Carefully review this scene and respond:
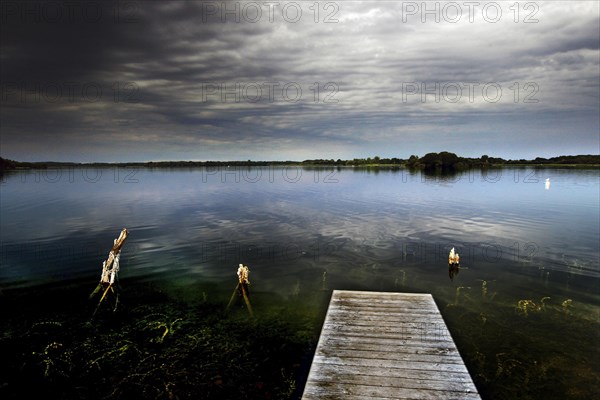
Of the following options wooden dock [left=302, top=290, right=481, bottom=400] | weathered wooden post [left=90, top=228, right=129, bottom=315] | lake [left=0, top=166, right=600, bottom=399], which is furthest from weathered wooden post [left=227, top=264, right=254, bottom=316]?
wooden dock [left=302, top=290, right=481, bottom=400]

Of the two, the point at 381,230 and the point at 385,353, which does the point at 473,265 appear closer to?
the point at 381,230

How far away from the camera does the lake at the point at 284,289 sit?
11227 mm

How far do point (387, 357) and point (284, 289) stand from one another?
9895 mm

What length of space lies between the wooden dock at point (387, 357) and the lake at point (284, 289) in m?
1.87

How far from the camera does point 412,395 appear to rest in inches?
317

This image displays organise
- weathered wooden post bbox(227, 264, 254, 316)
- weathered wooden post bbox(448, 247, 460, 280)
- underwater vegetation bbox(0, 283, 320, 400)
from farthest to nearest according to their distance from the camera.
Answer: weathered wooden post bbox(448, 247, 460, 280), weathered wooden post bbox(227, 264, 254, 316), underwater vegetation bbox(0, 283, 320, 400)

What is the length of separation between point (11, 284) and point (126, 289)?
271 inches

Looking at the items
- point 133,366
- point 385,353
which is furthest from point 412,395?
point 133,366

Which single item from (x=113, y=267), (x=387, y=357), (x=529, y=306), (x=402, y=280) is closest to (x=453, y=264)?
(x=402, y=280)

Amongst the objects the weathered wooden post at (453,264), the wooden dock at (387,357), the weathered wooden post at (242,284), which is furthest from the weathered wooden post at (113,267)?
the weathered wooden post at (453,264)

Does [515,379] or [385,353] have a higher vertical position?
[385,353]

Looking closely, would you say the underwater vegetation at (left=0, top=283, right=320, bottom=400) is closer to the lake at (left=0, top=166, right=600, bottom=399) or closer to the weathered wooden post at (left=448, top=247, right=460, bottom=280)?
the lake at (left=0, top=166, right=600, bottom=399)

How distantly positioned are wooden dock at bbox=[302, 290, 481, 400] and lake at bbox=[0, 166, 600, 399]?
187 centimetres

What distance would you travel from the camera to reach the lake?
11.2 metres
